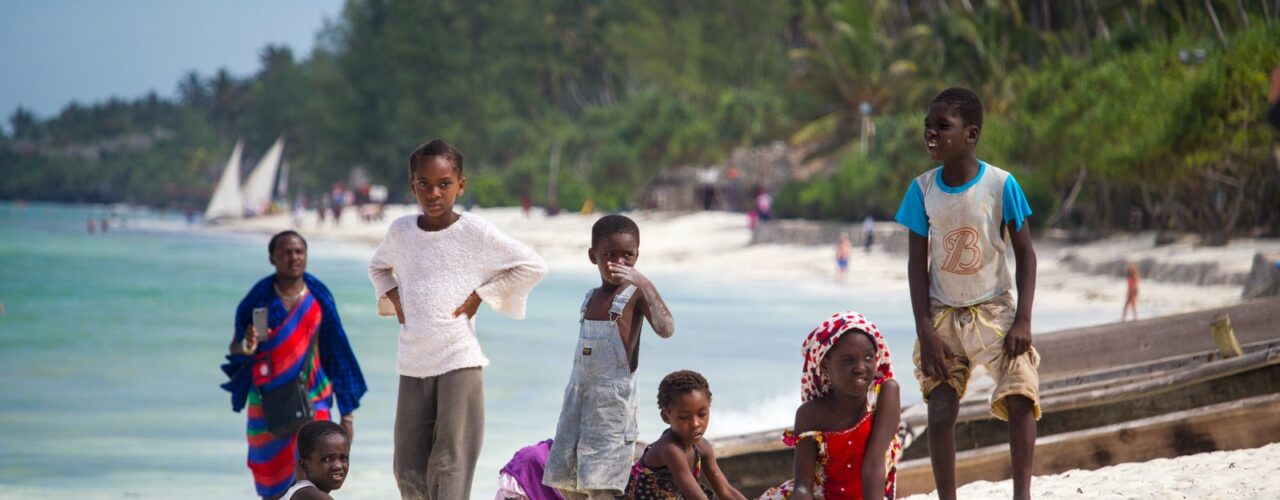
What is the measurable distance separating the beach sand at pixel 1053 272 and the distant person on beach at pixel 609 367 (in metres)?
1.87

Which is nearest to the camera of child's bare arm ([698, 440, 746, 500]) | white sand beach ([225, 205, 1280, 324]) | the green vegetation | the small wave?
child's bare arm ([698, 440, 746, 500])

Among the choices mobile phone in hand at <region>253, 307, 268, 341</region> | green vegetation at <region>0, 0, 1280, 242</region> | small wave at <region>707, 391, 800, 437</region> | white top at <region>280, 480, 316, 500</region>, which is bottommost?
small wave at <region>707, 391, 800, 437</region>

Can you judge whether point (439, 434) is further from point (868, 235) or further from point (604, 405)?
point (868, 235)

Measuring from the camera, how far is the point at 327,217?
212 ft

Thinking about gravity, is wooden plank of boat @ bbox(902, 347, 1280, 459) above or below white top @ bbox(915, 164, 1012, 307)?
below

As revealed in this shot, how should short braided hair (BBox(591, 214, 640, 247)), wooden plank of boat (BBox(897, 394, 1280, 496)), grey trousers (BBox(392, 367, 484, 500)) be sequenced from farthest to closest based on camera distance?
wooden plank of boat (BBox(897, 394, 1280, 496)) < grey trousers (BBox(392, 367, 484, 500)) < short braided hair (BBox(591, 214, 640, 247))

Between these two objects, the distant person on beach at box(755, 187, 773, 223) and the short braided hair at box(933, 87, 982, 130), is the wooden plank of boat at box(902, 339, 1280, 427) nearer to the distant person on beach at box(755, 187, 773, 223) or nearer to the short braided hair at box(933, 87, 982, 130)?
the short braided hair at box(933, 87, 982, 130)

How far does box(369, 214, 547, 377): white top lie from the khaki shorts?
1263mm

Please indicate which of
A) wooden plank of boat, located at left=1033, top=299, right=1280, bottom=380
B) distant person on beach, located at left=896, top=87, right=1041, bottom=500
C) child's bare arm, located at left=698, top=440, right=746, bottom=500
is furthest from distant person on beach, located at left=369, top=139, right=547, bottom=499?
wooden plank of boat, located at left=1033, top=299, right=1280, bottom=380

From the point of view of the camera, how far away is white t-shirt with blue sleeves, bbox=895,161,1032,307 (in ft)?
13.7

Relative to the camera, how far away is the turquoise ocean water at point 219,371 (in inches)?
413

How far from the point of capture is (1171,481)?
4.88m

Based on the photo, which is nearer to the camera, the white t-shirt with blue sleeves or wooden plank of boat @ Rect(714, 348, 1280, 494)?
the white t-shirt with blue sleeves

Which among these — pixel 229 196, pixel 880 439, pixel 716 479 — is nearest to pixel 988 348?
pixel 880 439
